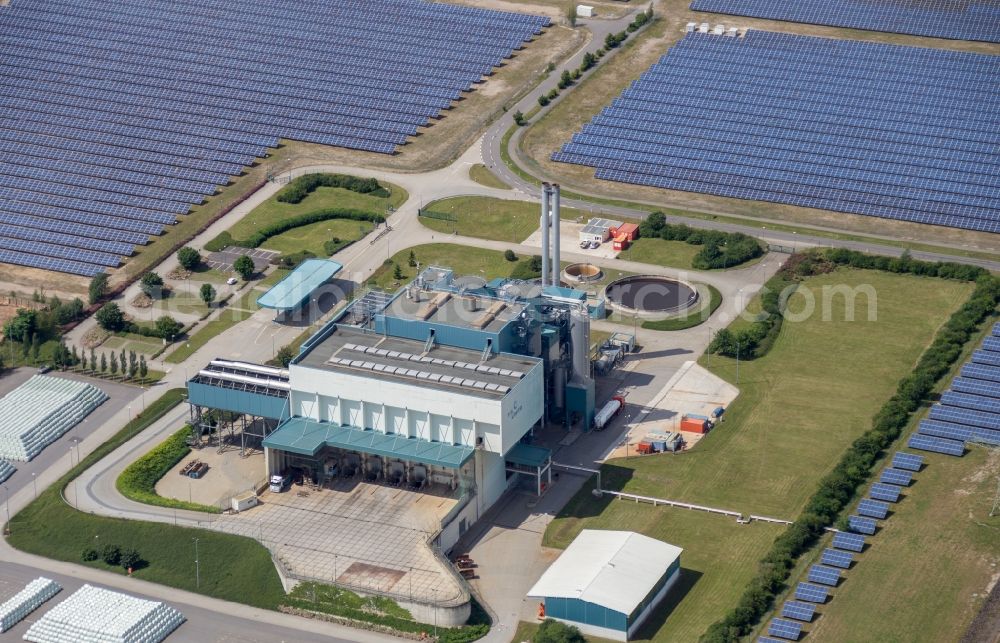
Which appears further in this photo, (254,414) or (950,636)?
(254,414)

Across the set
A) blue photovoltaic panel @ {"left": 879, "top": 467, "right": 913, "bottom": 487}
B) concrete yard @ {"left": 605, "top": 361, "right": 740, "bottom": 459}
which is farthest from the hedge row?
concrete yard @ {"left": 605, "top": 361, "right": 740, "bottom": 459}

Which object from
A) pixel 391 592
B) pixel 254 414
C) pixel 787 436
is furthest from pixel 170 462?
pixel 787 436

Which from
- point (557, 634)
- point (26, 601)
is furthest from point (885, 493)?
point (26, 601)

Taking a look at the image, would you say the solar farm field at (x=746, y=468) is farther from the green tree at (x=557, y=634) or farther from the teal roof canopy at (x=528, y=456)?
the green tree at (x=557, y=634)

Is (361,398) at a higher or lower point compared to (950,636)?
higher

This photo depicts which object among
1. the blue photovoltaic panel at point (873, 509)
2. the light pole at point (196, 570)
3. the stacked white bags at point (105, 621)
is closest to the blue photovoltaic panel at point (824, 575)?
the blue photovoltaic panel at point (873, 509)

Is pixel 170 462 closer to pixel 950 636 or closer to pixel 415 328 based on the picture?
pixel 415 328
